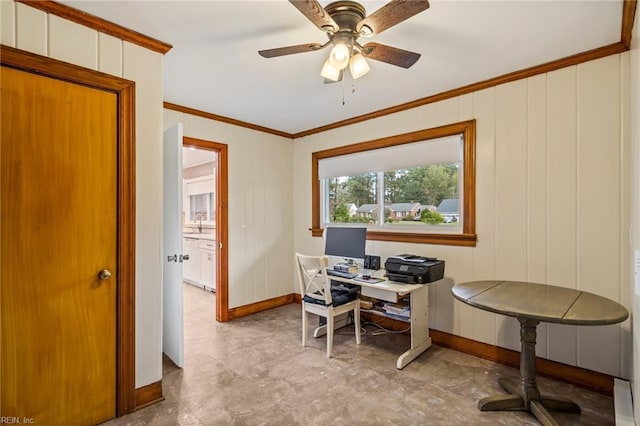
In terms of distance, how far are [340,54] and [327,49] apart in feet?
1.75

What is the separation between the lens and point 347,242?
11.1 ft

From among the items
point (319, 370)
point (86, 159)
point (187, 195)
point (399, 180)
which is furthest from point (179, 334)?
point (187, 195)

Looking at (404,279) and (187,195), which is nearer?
(404,279)

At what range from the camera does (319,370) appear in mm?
2580

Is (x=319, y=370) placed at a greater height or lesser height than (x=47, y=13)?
lesser

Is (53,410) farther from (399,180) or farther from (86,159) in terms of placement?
(399,180)

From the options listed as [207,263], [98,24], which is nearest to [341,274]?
[98,24]

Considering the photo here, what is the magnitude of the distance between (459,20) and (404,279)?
77.6 inches

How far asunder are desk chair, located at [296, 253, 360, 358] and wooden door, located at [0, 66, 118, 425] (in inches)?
61.3

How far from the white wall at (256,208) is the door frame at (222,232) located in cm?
6

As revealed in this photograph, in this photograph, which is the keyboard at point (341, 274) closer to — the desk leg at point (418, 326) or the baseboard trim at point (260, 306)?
the desk leg at point (418, 326)

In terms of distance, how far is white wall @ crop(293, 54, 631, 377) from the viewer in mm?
2225

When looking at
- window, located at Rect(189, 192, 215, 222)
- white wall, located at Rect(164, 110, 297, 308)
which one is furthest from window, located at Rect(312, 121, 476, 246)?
→ window, located at Rect(189, 192, 215, 222)

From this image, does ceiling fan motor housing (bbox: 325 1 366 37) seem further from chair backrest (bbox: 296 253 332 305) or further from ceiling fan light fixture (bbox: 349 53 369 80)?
chair backrest (bbox: 296 253 332 305)
